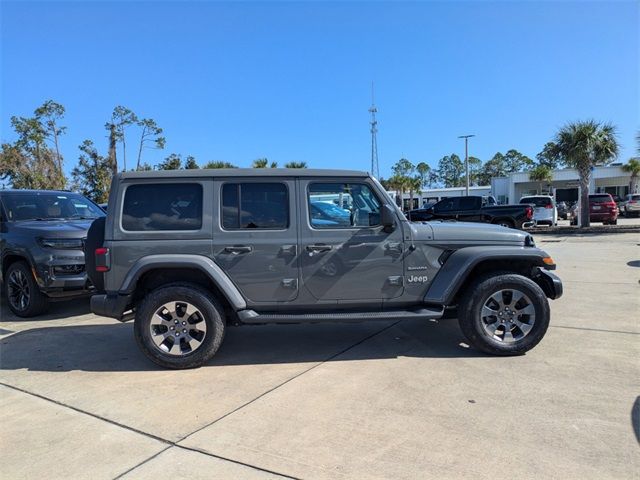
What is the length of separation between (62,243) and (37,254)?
34cm

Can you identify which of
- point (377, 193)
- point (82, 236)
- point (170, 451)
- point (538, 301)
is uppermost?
point (377, 193)

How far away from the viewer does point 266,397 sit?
3.90m

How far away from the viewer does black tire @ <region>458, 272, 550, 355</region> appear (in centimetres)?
468

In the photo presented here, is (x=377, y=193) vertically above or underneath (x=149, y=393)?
above

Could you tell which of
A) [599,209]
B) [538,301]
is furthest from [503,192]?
[538,301]

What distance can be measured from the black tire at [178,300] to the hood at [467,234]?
2162 mm

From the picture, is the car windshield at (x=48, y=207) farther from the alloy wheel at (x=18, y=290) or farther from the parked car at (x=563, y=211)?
the parked car at (x=563, y=211)

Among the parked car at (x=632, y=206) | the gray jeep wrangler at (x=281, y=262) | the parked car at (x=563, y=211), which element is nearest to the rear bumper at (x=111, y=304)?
the gray jeep wrangler at (x=281, y=262)

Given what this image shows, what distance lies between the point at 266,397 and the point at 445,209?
17439mm

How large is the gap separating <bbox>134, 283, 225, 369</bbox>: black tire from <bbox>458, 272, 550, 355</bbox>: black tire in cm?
245

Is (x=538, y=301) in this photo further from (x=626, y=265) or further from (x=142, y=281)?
(x=626, y=265)

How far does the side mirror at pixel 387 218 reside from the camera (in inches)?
→ 182

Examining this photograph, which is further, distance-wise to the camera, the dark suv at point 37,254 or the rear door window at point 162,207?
the dark suv at point 37,254


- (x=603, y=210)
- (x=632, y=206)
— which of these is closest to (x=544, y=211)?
(x=603, y=210)
